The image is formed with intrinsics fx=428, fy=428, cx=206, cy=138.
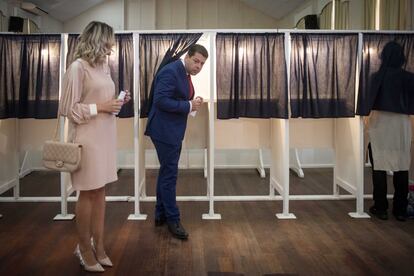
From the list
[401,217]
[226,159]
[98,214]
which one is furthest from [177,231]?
[226,159]

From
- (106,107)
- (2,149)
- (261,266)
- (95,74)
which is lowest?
(261,266)

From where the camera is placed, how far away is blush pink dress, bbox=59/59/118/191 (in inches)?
94.3

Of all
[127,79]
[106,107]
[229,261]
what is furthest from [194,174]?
[106,107]

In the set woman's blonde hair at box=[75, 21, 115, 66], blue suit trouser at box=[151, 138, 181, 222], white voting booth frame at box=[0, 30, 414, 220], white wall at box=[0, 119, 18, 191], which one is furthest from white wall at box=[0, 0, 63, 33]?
woman's blonde hair at box=[75, 21, 115, 66]

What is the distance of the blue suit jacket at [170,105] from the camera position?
10.6ft

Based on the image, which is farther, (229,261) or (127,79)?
(127,79)

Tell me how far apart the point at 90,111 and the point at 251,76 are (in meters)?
1.91

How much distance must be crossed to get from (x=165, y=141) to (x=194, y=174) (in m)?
2.78

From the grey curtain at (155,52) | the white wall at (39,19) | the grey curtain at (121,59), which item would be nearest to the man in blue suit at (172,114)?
the grey curtain at (155,52)

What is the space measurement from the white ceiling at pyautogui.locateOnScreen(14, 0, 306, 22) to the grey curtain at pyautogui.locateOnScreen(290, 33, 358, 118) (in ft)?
13.6

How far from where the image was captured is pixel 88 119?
7.94ft

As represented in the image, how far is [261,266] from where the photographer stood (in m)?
2.79

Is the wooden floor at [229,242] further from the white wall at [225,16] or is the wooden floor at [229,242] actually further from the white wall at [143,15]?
the white wall at [225,16]

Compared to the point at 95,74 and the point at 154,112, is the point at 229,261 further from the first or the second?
the point at 95,74
